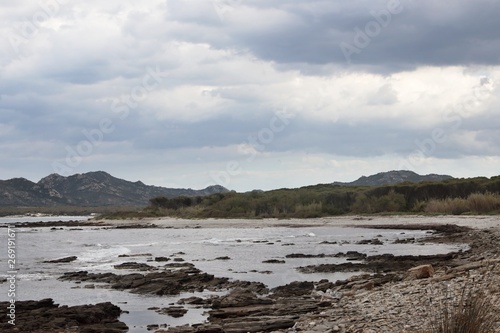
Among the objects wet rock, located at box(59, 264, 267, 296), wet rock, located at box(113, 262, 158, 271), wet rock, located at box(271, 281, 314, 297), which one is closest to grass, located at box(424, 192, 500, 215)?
wet rock, located at box(113, 262, 158, 271)

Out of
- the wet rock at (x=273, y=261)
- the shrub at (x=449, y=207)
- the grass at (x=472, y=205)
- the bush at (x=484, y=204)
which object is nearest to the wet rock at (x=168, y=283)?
the wet rock at (x=273, y=261)

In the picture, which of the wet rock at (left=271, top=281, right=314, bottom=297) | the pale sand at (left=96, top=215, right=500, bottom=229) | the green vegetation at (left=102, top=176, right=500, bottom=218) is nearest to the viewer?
the wet rock at (left=271, top=281, right=314, bottom=297)

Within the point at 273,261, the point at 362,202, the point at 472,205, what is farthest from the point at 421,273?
the point at 362,202

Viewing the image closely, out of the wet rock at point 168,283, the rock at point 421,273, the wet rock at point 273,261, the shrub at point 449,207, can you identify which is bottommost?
the wet rock at point 168,283

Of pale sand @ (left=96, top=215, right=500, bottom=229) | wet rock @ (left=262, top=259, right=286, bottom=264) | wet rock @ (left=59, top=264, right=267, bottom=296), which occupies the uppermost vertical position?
pale sand @ (left=96, top=215, right=500, bottom=229)

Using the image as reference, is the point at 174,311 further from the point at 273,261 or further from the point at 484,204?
the point at 484,204

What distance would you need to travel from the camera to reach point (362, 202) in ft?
278

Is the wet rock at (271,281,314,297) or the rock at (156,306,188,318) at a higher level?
the wet rock at (271,281,314,297)

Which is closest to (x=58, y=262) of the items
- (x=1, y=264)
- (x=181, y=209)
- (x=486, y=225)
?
(x=1, y=264)

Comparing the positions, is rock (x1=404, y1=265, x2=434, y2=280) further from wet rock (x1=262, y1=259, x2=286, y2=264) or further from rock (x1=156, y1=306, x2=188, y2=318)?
wet rock (x1=262, y1=259, x2=286, y2=264)

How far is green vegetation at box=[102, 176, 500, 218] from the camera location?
66.1 metres

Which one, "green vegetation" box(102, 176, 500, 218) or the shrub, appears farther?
"green vegetation" box(102, 176, 500, 218)

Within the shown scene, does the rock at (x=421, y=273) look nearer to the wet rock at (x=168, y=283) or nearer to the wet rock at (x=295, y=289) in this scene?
the wet rock at (x=295, y=289)

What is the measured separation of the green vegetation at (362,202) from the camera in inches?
2601
